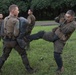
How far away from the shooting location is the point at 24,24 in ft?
24.4

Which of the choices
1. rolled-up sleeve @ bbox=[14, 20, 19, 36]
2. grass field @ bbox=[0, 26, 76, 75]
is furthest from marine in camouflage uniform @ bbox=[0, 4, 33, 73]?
grass field @ bbox=[0, 26, 76, 75]

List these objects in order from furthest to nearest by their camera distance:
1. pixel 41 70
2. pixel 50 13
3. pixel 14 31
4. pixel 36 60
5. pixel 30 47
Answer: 1. pixel 50 13
2. pixel 30 47
3. pixel 36 60
4. pixel 41 70
5. pixel 14 31

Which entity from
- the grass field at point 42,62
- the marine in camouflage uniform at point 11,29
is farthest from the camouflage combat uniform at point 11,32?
the grass field at point 42,62

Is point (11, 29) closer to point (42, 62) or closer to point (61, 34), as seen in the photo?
point (61, 34)

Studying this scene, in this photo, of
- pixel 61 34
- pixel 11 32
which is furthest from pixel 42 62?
pixel 11 32

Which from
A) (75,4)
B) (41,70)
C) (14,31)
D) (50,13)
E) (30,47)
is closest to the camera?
(14,31)

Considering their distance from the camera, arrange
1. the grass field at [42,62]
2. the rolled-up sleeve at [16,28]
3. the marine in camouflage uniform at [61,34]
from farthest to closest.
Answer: the grass field at [42,62]
the marine in camouflage uniform at [61,34]
the rolled-up sleeve at [16,28]

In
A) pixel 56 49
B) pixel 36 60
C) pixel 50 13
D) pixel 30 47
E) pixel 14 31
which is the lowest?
pixel 50 13

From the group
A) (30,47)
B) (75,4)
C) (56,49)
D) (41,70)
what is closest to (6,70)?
(41,70)

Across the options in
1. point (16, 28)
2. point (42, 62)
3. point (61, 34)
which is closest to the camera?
point (16, 28)

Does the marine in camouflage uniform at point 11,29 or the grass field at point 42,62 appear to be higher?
the marine in camouflage uniform at point 11,29

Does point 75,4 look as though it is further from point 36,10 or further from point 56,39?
point 56,39

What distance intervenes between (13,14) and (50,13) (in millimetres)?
31623

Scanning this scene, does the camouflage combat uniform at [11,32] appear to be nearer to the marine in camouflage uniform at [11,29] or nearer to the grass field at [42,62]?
the marine in camouflage uniform at [11,29]
